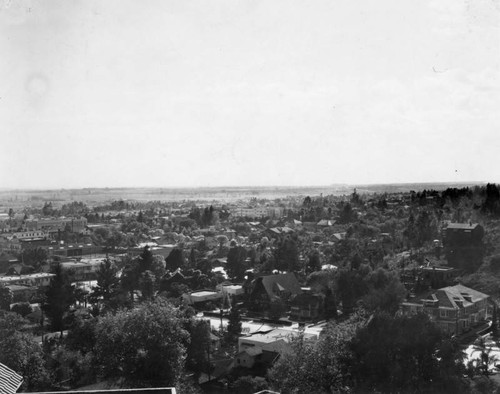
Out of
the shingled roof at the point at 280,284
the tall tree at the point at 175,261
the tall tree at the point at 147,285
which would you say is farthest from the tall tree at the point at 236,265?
the tall tree at the point at 147,285

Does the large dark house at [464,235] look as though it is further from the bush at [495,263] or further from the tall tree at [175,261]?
the tall tree at [175,261]

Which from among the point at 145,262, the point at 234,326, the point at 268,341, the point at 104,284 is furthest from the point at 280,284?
the point at 268,341

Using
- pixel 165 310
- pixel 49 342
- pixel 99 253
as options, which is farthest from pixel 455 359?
pixel 99 253

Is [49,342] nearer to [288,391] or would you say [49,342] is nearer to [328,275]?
[288,391]

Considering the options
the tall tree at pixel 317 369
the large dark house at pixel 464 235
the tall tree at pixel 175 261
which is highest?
the large dark house at pixel 464 235

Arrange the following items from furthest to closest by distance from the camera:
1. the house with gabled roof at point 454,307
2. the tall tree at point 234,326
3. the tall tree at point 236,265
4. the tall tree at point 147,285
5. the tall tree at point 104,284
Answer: the tall tree at point 236,265 < the tall tree at point 147,285 < the tall tree at point 104,284 < the house with gabled roof at point 454,307 < the tall tree at point 234,326

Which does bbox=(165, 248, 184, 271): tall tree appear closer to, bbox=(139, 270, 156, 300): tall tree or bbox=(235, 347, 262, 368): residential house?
bbox=(139, 270, 156, 300): tall tree

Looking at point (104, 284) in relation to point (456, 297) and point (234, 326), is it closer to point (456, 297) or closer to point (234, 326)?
point (234, 326)
